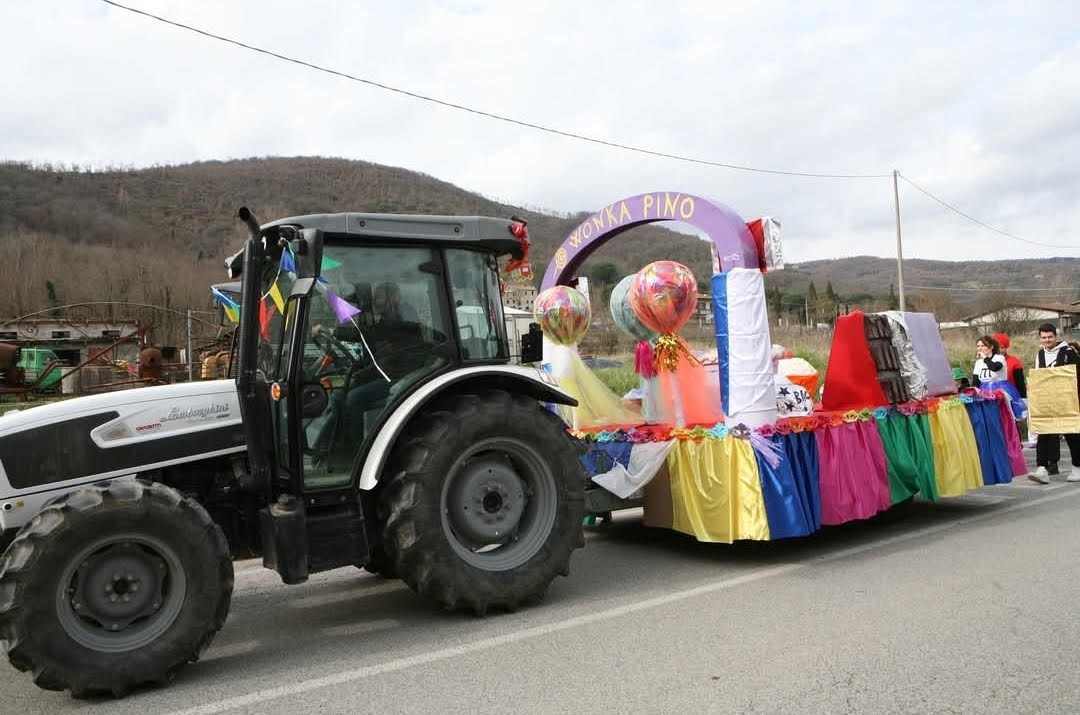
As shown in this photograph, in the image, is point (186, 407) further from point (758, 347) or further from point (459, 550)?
point (758, 347)

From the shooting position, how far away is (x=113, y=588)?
11.3ft

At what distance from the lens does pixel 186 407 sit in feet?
13.0

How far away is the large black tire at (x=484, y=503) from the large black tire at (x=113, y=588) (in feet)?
3.23

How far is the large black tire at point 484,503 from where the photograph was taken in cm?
421

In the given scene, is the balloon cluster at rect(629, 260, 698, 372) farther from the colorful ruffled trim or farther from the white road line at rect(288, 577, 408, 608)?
the white road line at rect(288, 577, 408, 608)

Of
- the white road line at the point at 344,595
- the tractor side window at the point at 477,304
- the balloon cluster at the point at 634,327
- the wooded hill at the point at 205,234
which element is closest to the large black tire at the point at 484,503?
the tractor side window at the point at 477,304

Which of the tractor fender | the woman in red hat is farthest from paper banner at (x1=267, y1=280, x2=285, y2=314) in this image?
the woman in red hat

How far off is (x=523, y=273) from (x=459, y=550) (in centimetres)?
183

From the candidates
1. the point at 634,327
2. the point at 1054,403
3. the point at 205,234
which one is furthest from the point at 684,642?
the point at 205,234

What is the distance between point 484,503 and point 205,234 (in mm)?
77876

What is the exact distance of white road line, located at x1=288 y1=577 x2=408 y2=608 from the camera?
4910 mm

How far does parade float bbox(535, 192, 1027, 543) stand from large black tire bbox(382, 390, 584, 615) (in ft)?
1.83

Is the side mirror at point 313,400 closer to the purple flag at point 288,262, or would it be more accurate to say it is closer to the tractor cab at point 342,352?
the tractor cab at point 342,352

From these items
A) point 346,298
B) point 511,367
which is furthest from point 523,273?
point 346,298
